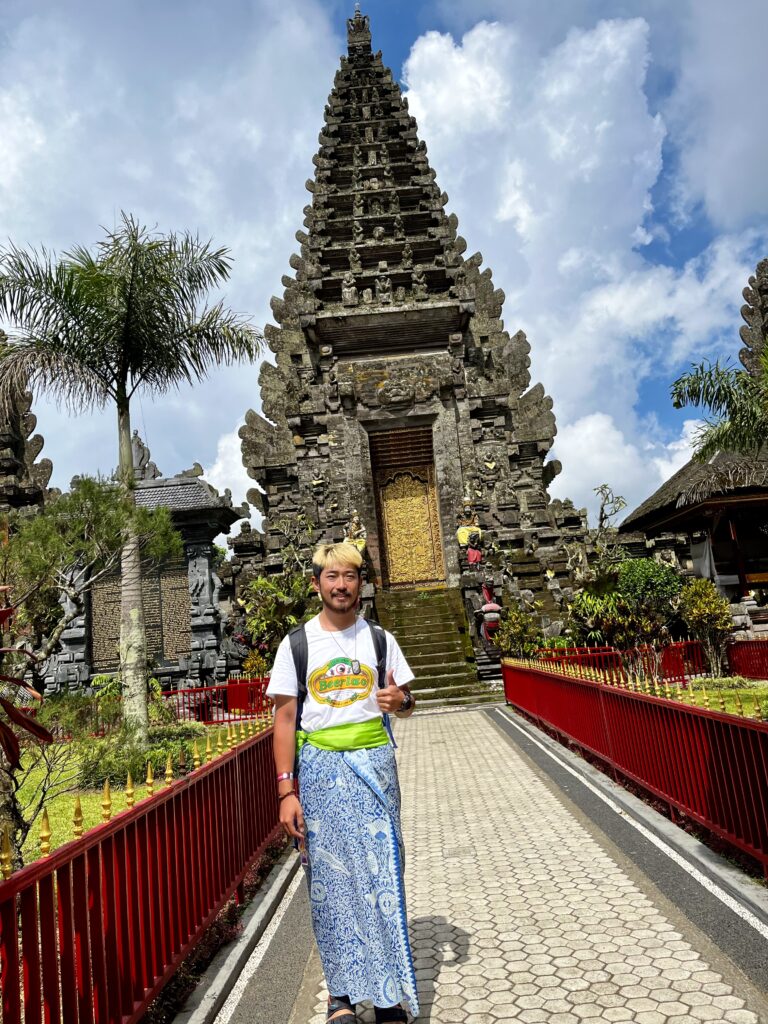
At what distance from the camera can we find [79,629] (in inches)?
722

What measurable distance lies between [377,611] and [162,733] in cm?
681

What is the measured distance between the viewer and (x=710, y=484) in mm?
18156

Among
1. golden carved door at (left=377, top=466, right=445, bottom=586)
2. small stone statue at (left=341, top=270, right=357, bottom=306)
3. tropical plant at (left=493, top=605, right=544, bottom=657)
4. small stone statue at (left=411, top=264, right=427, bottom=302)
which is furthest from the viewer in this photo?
small stone statue at (left=411, top=264, right=427, bottom=302)

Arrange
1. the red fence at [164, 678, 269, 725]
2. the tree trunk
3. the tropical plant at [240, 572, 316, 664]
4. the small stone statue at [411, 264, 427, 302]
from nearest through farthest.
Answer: the tree trunk < the red fence at [164, 678, 269, 725] < the tropical plant at [240, 572, 316, 664] < the small stone statue at [411, 264, 427, 302]

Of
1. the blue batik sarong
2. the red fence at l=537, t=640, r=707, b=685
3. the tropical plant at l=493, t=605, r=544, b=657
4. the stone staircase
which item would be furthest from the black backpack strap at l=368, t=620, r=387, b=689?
the tropical plant at l=493, t=605, r=544, b=657

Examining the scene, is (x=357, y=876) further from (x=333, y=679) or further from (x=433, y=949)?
(x=433, y=949)

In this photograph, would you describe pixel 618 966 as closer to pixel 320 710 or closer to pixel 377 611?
pixel 320 710

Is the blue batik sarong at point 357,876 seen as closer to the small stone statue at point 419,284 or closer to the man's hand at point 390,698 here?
the man's hand at point 390,698

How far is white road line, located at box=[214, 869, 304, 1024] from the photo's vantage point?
3.14 metres

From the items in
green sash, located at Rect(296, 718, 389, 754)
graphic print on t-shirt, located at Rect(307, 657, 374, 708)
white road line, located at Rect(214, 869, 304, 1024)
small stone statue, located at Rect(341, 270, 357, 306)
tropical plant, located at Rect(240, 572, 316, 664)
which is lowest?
white road line, located at Rect(214, 869, 304, 1024)

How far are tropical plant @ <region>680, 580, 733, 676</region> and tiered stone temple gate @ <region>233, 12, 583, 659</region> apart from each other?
13.4 ft

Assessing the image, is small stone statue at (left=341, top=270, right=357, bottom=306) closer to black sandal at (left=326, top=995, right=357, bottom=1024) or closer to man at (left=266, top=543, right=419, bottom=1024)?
man at (left=266, top=543, right=419, bottom=1024)

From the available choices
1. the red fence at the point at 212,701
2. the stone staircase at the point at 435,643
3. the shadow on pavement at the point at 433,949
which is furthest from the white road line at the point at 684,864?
the red fence at the point at 212,701

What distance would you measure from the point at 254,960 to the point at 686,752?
9.65 feet
